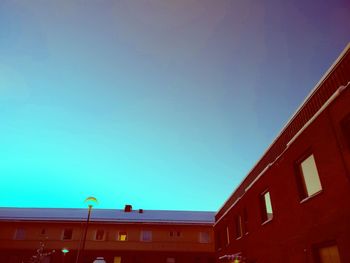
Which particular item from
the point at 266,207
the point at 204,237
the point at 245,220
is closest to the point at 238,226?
the point at 245,220

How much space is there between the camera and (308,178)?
977cm

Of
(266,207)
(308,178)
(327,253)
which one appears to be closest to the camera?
(327,253)

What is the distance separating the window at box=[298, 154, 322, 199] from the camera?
30.3ft

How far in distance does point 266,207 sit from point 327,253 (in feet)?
18.5

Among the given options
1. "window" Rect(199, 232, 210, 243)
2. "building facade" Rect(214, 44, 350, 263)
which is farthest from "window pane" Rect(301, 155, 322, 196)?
"window" Rect(199, 232, 210, 243)

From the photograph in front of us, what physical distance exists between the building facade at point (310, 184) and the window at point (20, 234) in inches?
1033

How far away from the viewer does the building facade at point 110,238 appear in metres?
29.9

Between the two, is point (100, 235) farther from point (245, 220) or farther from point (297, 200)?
point (297, 200)

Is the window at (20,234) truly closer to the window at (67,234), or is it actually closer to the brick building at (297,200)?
the brick building at (297,200)

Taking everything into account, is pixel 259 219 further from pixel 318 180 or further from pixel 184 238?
pixel 184 238

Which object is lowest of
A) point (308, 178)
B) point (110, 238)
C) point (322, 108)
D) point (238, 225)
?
point (308, 178)

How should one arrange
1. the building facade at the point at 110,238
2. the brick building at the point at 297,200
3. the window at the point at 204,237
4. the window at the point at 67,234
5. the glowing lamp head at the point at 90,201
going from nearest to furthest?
the brick building at the point at 297,200 < the glowing lamp head at the point at 90,201 < the building facade at the point at 110,238 < the window at the point at 67,234 < the window at the point at 204,237

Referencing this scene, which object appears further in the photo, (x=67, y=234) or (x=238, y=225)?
(x=67, y=234)

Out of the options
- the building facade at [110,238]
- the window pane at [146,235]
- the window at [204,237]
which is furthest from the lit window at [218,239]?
the window pane at [146,235]
